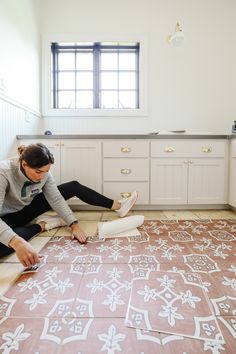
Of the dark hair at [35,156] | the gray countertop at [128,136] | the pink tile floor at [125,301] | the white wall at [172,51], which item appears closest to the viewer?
the pink tile floor at [125,301]

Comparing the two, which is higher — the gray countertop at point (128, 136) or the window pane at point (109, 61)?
the window pane at point (109, 61)

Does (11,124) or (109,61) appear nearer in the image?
(11,124)

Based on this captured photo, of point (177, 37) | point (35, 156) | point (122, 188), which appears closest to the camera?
point (35, 156)

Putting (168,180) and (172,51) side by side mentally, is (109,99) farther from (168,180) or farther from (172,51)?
(168,180)

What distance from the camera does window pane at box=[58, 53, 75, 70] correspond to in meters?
3.04

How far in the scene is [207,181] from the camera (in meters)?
2.44

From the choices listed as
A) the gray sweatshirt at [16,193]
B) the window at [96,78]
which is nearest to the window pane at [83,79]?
the window at [96,78]

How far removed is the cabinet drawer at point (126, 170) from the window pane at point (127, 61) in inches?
55.4

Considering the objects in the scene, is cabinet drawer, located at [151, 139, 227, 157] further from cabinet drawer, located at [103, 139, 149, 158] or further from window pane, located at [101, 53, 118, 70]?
window pane, located at [101, 53, 118, 70]

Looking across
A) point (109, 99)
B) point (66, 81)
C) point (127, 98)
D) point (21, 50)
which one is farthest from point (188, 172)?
point (21, 50)

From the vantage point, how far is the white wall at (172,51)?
9.53 ft

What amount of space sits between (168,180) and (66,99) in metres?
1.68

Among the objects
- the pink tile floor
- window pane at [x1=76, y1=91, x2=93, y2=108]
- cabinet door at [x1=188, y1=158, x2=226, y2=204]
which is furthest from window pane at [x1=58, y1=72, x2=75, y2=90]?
the pink tile floor

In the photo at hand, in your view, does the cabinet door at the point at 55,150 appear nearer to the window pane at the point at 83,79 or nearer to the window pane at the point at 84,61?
the window pane at the point at 83,79
